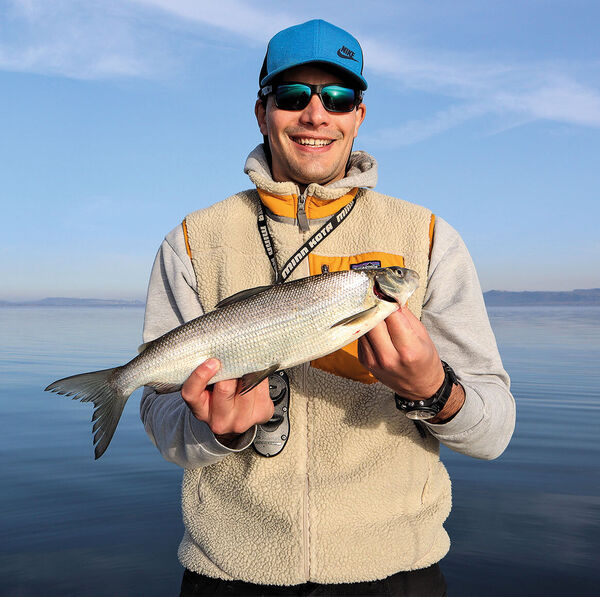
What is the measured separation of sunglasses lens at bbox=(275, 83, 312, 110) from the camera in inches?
164

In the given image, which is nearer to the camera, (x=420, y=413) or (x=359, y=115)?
(x=420, y=413)

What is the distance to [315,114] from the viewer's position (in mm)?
4078

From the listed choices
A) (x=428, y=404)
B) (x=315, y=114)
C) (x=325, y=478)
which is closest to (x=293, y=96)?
(x=315, y=114)

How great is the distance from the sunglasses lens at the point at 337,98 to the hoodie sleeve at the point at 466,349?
1086 millimetres

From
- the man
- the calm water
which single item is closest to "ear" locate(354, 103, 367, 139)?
the man

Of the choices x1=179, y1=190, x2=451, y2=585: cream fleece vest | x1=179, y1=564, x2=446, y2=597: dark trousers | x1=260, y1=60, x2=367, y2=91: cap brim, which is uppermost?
x1=260, y1=60, x2=367, y2=91: cap brim

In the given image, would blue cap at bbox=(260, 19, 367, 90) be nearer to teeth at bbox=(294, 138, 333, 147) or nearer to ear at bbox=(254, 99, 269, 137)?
ear at bbox=(254, 99, 269, 137)

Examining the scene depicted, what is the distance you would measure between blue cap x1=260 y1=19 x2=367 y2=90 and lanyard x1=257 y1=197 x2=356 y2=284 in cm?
102

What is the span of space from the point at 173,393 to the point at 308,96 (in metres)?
2.39

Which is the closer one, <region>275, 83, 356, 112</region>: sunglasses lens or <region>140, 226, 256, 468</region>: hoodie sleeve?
<region>140, 226, 256, 468</region>: hoodie sleeve

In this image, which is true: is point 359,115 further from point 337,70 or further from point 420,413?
point 420,413

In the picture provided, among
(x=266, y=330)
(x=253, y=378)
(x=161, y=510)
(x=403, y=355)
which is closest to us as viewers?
(x=403, y=355)

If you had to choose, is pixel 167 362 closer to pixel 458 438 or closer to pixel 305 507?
pixel 305 507

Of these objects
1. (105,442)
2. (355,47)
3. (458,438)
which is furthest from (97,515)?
(355,47)
